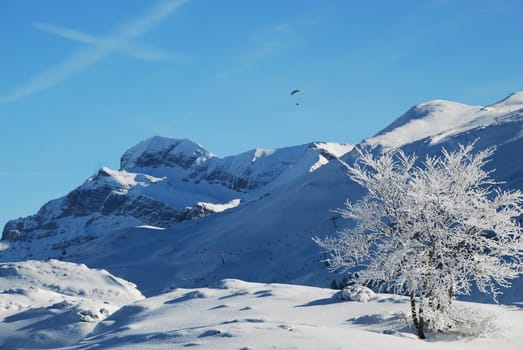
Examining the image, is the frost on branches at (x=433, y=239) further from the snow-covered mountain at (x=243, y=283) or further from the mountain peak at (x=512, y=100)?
the mountain peak at (x=512, y=100)

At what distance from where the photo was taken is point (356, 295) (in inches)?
945

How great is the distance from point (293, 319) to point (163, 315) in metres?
5.27

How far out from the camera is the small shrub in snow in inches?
939

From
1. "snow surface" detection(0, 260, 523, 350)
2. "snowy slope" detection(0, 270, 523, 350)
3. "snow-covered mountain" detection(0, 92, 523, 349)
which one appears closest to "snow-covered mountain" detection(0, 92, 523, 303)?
"snow-covered mountain" detection(0, 92, 523, 349)

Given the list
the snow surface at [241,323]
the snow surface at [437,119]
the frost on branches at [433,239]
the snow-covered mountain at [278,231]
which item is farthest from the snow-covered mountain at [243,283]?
the frost on branches at [433,239]

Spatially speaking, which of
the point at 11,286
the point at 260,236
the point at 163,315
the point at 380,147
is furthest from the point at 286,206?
the point at 163,315

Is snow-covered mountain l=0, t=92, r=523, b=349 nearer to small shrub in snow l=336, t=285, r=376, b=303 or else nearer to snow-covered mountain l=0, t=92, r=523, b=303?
snow-covered mountain l=0, t=92, r=523, b=303

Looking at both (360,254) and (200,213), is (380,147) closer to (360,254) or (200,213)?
(200,213)

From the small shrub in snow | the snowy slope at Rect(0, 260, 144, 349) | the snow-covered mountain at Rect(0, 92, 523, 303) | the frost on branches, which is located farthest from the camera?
the snow-covered mountain at Rect(0, 92, 523, 303)

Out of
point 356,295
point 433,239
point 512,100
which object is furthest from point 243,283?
point 512,100

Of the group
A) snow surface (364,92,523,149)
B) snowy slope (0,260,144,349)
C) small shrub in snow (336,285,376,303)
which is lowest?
small shrub in snow (336,285,376,303)

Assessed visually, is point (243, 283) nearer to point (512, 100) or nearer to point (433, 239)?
point (433, 239)

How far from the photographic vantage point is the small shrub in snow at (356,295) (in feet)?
78.2

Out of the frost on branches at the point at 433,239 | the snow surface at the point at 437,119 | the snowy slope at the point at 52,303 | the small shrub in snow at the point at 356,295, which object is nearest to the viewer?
the frost on branches at the point at 433,239
